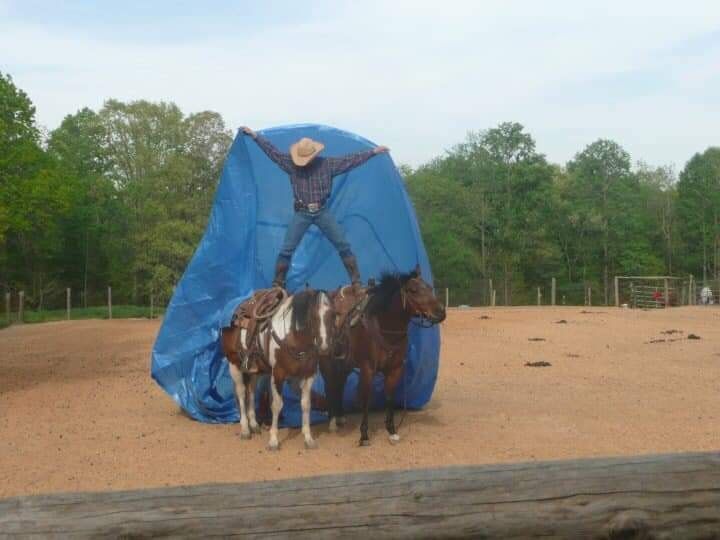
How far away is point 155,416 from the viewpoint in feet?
33.8

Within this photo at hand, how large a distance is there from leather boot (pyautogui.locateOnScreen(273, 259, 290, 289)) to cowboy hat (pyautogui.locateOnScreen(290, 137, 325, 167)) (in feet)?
3.68

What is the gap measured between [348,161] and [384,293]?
1887mm

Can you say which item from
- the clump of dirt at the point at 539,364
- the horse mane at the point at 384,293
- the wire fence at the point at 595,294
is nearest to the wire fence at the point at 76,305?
the wire fence at the point at 595,294

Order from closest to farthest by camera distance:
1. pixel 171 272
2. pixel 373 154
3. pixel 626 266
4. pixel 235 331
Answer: pixel 235 331 → pixel 373 154 → pixel 171 272 → pixel 626 266

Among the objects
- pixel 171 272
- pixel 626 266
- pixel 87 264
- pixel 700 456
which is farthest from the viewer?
pixel 626 266

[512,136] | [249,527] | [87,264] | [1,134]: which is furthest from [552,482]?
[512,136]

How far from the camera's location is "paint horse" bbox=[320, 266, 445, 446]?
8.26m

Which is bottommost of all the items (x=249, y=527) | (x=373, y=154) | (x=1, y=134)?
(x=249, y=527)

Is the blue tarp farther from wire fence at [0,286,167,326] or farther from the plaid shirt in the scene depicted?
wire fence at [0,286,167,326]

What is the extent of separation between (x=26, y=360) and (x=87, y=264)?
30840 mm

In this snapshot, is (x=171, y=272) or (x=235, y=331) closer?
(x=235, y=331)

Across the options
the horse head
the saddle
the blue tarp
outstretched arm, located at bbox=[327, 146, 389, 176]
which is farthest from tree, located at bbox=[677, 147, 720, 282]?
the saddle

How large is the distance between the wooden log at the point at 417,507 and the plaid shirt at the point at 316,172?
6956 mm

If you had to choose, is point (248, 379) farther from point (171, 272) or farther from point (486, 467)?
point (171, 272)
